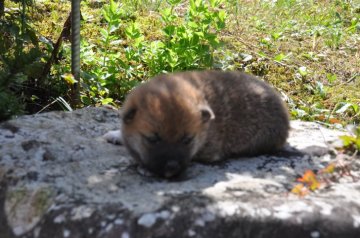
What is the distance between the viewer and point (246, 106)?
3842mm

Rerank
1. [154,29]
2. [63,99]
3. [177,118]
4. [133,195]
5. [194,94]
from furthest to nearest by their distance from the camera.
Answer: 1. [154,29]
2. [63,99]
3. [194,94]
4. [177,118]
5. [133,195]

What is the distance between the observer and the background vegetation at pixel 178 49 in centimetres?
497

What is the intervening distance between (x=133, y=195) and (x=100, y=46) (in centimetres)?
352

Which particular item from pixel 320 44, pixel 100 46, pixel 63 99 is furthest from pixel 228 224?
pixel 320 44

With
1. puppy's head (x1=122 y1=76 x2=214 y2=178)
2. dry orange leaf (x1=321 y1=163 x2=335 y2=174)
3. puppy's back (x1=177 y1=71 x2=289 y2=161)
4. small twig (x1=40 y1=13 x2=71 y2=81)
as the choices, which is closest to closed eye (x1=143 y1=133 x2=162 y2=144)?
puppy's head (x1=122 y1=76 x2=214 y2=178)

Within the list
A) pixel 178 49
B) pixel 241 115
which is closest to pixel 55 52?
pixel 178 49

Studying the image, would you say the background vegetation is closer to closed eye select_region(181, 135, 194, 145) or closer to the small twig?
the small twig

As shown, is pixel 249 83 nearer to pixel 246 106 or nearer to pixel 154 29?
pixel 246 106

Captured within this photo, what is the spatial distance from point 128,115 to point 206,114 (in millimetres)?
522

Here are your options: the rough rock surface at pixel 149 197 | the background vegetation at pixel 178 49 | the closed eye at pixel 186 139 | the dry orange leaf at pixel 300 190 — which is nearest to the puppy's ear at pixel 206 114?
the closed eye at pixel 186 139

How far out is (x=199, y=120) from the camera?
11.0 feet

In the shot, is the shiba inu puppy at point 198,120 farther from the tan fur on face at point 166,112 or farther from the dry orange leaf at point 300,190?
the dry orange leaf at point 300,190

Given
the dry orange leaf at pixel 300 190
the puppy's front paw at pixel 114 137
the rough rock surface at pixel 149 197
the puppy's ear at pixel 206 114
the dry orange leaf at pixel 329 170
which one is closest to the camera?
the rough rock surface at pixel 149 197

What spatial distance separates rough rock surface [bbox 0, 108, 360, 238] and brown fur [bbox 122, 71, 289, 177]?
5.1 inches
